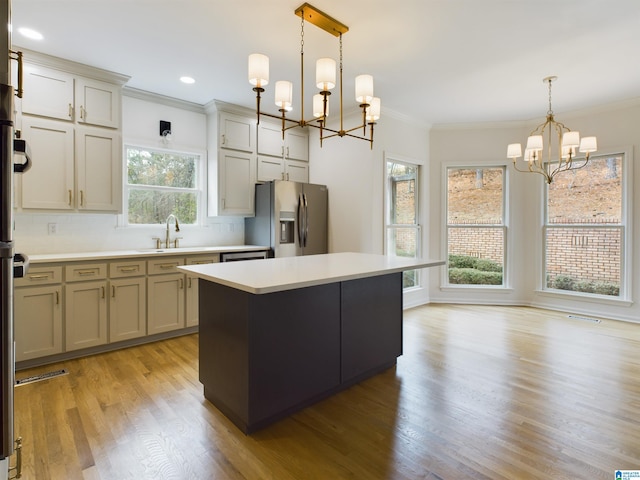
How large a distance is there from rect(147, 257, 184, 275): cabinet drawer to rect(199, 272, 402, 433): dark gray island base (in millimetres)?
1390

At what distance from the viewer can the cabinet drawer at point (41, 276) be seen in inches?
113

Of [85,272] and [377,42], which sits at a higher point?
[377,42]

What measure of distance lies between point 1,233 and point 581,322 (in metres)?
5.40

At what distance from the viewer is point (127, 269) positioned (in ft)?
11.1

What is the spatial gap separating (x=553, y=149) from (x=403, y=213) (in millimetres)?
2215

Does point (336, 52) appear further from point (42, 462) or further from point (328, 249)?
point (42, 462)

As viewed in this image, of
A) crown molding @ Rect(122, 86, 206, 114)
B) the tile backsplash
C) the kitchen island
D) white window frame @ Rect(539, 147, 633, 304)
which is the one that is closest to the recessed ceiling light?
crown molding @ Rect(122, 86, 206, 114)

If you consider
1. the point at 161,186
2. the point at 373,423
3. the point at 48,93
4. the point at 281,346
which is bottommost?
the point at 373,423

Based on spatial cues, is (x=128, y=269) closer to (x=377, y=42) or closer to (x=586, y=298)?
(x=377, y=42)

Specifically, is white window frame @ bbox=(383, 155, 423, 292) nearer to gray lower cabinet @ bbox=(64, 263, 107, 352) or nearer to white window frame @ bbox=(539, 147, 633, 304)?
white window frame @ bbox=(539, 147, 633, 304)

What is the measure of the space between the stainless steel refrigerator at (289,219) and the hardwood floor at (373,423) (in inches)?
67.7

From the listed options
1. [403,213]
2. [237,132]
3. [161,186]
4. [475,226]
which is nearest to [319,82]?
[237,132]

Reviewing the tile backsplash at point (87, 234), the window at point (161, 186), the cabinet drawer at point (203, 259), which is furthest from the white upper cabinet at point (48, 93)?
the cabinet drawer at point (203, 259)

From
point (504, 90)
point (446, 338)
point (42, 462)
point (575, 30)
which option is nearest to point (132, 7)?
point (42, 462)
